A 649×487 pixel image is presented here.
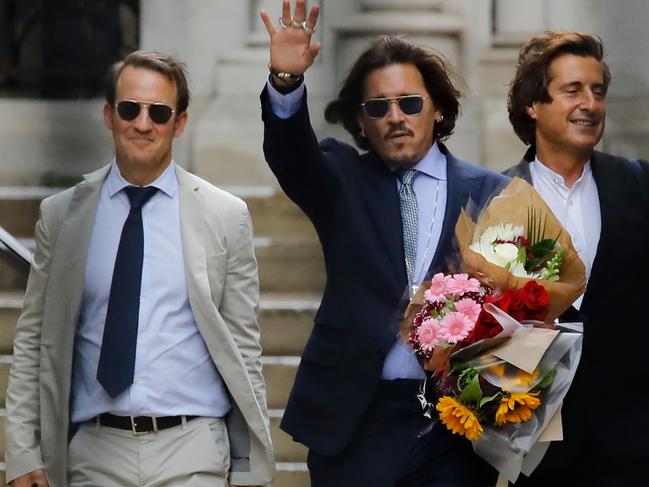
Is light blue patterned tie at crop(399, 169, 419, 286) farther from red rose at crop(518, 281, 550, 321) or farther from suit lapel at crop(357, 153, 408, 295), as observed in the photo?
red rose at crop(518, 281, 550, 321)

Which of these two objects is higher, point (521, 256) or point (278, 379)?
point (521, 256)

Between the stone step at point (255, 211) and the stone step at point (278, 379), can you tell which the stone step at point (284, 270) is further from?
the stone step at point (278, 379)

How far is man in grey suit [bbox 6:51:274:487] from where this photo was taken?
5.08 metres

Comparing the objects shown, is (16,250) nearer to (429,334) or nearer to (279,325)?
(279,325)

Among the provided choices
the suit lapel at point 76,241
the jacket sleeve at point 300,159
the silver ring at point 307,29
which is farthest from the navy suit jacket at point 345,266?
the suit lapel at point 76,241

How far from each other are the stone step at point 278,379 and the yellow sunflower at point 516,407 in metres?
2.74

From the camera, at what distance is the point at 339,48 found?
7863 mm

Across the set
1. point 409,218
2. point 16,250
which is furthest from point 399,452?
point 16,250

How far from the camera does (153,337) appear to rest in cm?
510

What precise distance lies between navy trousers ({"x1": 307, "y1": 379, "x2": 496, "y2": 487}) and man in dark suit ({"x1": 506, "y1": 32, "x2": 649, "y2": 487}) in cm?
57

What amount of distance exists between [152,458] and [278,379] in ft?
7.78

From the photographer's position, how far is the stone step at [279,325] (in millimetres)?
7496

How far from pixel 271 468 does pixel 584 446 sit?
1.07m

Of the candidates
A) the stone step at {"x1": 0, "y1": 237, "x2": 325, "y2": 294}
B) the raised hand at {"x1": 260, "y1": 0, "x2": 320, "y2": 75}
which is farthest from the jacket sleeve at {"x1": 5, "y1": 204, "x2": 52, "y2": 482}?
the stone step at {"x1": 0, "y1": 237, "x2": 325, "y2": 294}
